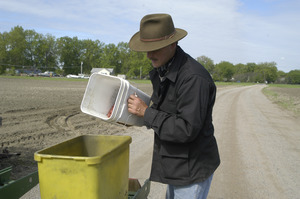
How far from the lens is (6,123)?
8.70m

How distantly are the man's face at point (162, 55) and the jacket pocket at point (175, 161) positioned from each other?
65 centimetres

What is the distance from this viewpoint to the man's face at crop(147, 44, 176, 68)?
2.12m

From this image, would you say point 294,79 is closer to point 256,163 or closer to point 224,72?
point 224,72

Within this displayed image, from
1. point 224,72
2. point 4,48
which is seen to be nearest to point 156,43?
point 4,48

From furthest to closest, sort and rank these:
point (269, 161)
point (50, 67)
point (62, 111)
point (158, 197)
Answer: point (50, 67), point (62, 111), point (269, 161), point (158, 197)

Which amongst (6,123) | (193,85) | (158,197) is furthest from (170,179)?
(6,123)

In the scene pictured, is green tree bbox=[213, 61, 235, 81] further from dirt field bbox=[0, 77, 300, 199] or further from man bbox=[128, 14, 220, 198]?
man bbox=[128, 14, 220, 198]

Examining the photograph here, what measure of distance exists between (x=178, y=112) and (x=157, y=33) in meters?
0.62

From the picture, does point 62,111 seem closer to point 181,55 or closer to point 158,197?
point 158,197

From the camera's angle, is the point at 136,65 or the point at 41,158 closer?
the point at 41,158

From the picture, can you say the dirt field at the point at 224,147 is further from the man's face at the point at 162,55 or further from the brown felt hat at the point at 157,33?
the brown felt hat at the point at 157,33

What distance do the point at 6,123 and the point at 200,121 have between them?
843 centimetres

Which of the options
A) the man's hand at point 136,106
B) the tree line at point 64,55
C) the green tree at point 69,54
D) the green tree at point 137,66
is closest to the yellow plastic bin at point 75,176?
the man's hand at point 136,106

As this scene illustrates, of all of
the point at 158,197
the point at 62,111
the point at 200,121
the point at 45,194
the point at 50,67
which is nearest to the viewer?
the point at 200,121
